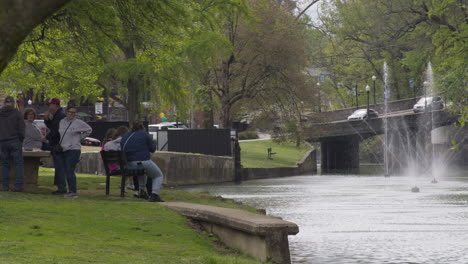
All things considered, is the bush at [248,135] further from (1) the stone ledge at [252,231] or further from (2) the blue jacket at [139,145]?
(1) the stone ledge at [252,231]

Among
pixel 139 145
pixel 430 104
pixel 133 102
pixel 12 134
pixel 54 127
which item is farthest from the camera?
pixel 430 104

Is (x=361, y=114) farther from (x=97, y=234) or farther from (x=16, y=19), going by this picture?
(x=16, y=19)

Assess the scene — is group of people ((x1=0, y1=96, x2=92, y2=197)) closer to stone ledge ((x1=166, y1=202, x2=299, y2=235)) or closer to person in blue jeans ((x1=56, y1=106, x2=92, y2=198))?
person in blue jeans ((x1=56, y1=106, x2=92, y2=198))

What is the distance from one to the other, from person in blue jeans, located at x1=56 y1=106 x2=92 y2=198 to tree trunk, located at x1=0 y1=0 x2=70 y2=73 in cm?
1229

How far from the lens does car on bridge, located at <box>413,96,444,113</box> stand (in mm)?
65750

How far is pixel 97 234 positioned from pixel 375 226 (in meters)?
7.60

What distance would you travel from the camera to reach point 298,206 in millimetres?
25391

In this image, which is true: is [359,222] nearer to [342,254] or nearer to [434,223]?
[434,223]

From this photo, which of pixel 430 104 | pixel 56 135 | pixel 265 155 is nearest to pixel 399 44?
pixel 430 104

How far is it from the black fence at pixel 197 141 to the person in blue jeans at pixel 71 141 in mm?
28707

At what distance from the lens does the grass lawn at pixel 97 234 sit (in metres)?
10.1

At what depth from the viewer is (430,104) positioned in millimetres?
65375

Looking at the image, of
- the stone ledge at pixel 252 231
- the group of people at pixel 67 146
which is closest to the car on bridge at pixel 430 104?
the group of people at pixel 67 146

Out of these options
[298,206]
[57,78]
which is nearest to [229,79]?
[57,78]
